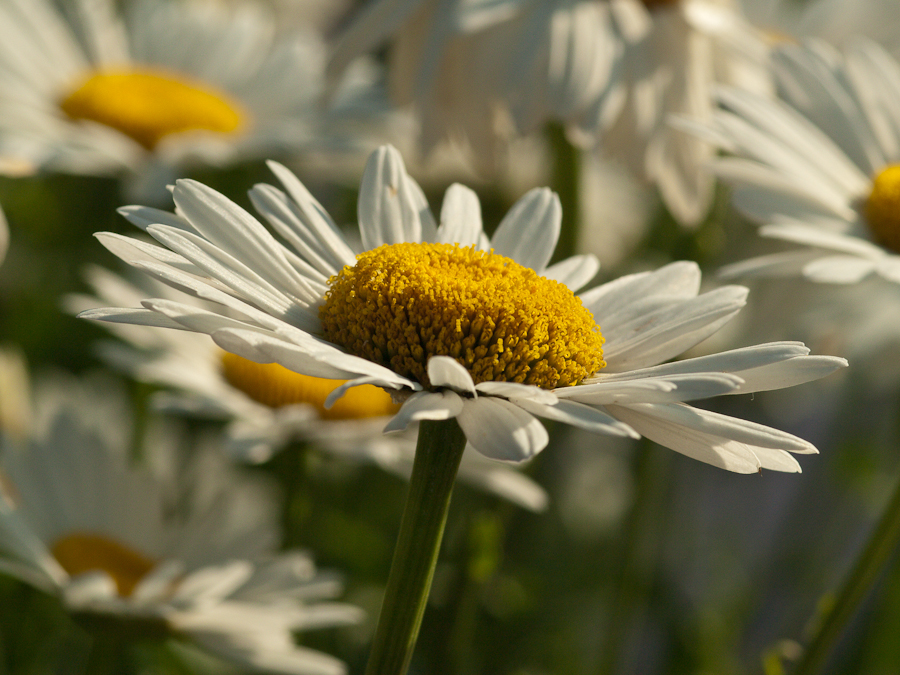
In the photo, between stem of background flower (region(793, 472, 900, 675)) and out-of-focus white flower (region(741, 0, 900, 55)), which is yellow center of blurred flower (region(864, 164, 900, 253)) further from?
out-of-focus white flower (region(741, 0, 900, 55))

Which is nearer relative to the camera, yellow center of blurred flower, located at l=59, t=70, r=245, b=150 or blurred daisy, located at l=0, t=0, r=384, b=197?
blurred daisy, located at l=0, t=0, r=384, b=197

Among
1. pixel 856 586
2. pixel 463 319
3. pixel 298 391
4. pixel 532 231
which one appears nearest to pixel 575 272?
pixel 532 231

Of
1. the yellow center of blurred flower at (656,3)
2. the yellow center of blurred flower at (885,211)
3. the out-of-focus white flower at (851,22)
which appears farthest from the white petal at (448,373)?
the out-of-focus white flower at (851,22)

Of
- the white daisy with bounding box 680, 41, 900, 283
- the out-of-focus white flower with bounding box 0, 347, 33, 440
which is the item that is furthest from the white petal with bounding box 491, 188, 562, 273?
the out-of-focus white flower with bounding box 0, 347, 33, 440

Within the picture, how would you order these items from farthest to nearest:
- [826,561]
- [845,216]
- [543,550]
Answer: [543,550], [826,561], [845,216]

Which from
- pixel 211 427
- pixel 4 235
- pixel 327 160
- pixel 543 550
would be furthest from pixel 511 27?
pixel 543 550

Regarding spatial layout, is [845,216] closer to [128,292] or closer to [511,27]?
[511,27]
